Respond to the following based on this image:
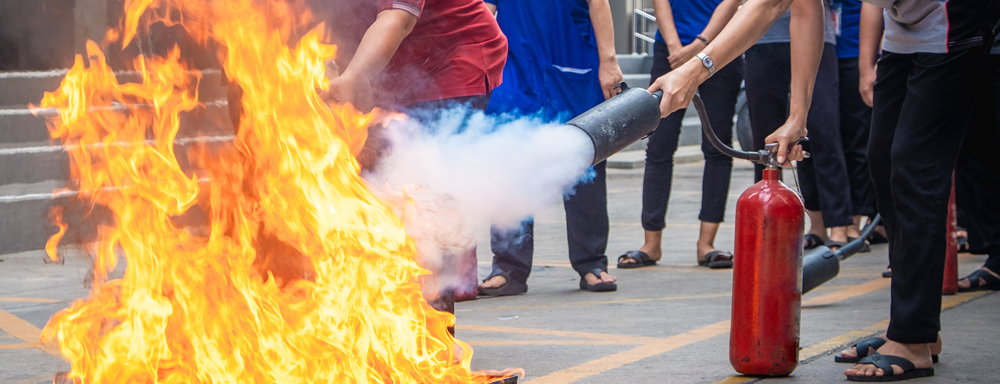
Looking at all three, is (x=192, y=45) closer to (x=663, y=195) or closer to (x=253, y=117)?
(x=663, y=195)

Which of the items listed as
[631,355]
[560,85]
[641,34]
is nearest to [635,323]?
[631,355]

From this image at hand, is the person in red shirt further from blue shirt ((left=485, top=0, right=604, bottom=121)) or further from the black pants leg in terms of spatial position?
the black pants leg

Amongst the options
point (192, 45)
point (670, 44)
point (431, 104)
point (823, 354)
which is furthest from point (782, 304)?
point (192, 45)

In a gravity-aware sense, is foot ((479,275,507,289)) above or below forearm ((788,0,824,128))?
below

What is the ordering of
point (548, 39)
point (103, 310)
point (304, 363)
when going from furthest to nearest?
point (548, 39)
point (103, 310)
point (304, 363)

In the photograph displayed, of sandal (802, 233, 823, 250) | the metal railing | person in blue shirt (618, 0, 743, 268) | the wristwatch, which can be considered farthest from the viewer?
the metal railing

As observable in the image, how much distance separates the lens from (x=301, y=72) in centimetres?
Result: 311

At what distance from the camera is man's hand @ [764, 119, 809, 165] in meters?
3.60

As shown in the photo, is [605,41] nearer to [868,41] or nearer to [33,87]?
[868,41]

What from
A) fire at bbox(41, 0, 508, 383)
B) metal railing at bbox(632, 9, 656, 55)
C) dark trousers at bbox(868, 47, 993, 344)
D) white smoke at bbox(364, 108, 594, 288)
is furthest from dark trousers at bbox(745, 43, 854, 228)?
metal railing at bbox(632, 9, 656, 55)

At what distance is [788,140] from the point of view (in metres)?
3.61

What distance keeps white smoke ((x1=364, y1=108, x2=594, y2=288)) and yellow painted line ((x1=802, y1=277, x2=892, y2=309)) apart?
2180 millimetres

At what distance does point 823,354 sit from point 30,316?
11.1 ft

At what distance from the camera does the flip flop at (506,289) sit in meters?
5.26
